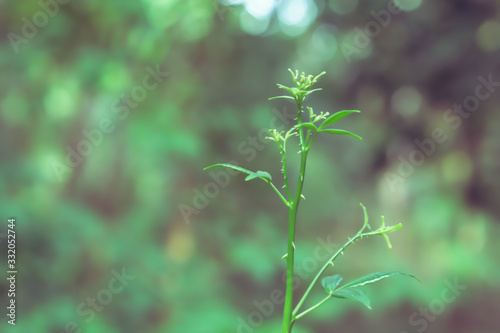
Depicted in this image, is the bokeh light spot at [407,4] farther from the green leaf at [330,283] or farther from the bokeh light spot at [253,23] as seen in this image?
the green leaf at [330,283]

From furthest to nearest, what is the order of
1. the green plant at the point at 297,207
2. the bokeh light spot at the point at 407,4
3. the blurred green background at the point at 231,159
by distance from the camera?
the bokeh light spot at the point at 407,4
the blurred green background at the point at 231,159
the green plant at the point at 297,207

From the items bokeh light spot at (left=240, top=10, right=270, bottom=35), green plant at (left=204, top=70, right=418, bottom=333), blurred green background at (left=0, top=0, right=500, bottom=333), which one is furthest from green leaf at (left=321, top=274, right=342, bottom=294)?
bokeh light spot at (left=240, top=10, right=270, bottom=35)

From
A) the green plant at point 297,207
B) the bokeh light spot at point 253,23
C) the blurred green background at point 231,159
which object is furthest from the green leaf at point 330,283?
the bokeh light spot at point 253,23

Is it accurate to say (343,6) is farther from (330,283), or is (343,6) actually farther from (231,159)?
(330,283)

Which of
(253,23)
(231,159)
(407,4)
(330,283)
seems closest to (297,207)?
(330,283)

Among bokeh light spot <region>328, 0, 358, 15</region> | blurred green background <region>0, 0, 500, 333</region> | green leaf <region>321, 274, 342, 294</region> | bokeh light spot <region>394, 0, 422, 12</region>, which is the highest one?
bokeh light spot <region>328, 0, 358, 15</region>

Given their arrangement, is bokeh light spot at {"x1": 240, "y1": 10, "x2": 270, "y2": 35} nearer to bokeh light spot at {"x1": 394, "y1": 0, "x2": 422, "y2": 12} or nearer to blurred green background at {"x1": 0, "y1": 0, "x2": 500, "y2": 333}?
blurred green background at {"x1": 0, "y1": 0, "x2": 500, "y2": 333}

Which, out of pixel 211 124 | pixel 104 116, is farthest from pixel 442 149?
pixel 104 116

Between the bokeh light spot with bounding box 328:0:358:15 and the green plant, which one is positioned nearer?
the green plant

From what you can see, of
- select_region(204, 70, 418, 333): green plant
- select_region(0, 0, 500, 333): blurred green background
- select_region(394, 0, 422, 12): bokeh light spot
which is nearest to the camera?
select_region(204, 70, 418, 333): green plant
